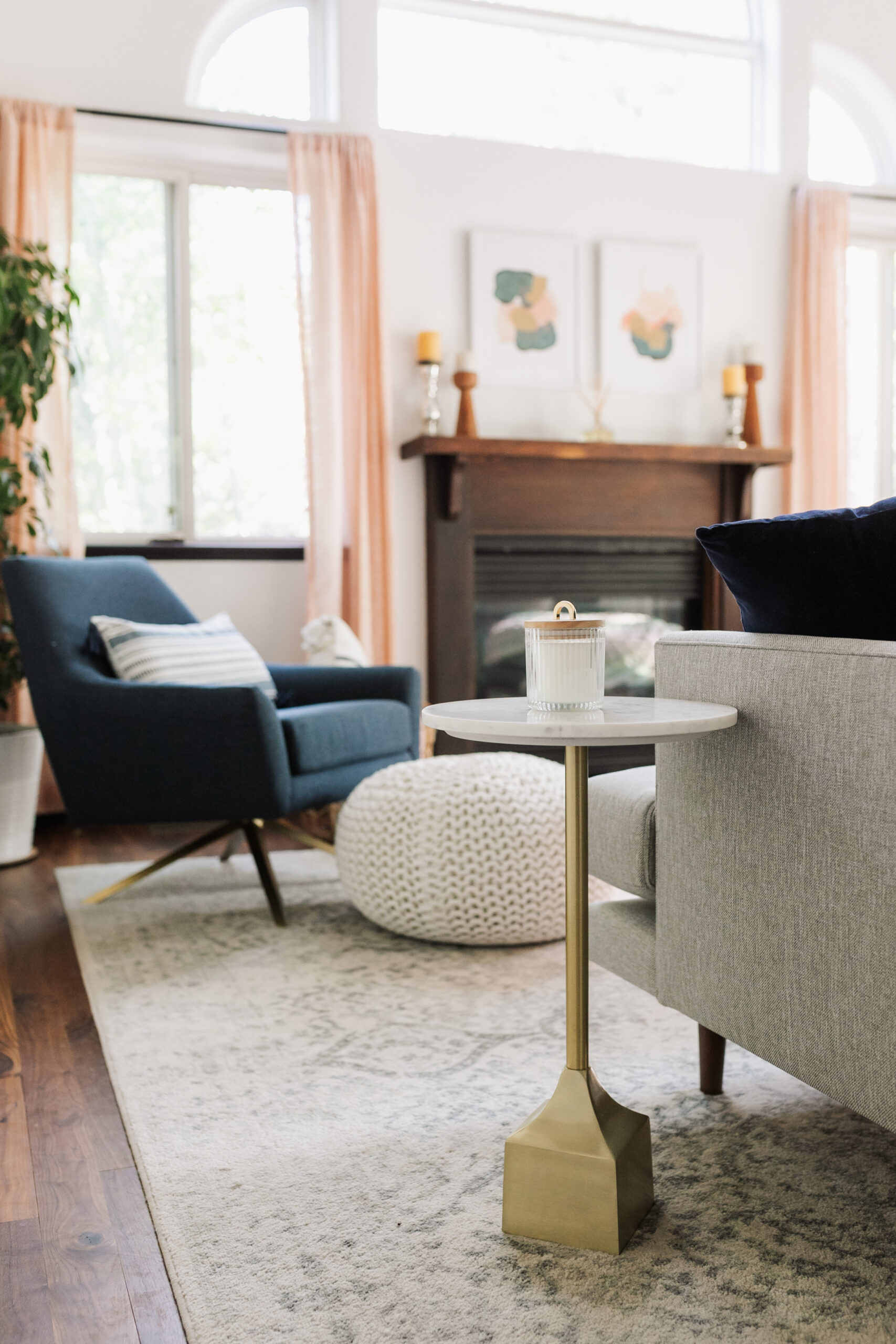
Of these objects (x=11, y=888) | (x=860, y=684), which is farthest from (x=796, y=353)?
(x=860, y=684)

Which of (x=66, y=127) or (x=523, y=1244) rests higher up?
(x=66, y=127)

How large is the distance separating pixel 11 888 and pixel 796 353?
3684mm

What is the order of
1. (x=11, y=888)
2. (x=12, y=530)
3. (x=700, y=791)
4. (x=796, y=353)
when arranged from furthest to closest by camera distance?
1. (x=796, y=353)
2. (x=12, y=530)
3. (x=11, y=888)
4. (x=700, y=791)

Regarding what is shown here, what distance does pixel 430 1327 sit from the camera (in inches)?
46.4

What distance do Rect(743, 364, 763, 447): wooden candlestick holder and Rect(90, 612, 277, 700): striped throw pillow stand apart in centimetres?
253

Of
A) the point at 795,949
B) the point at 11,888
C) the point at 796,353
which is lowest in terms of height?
the point at 11,888

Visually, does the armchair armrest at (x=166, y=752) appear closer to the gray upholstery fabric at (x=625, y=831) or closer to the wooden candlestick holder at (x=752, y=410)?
the gray upholstery fabric at (x=625, y=831)

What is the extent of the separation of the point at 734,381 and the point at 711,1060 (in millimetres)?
3527

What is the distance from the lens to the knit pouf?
94.6 inches

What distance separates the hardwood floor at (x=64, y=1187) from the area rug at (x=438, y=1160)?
3 centimetres

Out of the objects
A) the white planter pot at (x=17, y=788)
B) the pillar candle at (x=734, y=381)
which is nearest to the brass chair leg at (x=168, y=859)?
the white planter pot at (x=17, y=788)

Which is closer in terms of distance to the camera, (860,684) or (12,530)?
(860,684)

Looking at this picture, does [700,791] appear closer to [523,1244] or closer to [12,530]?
[523,1244]

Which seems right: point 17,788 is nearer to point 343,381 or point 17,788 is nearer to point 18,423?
point 18,423
